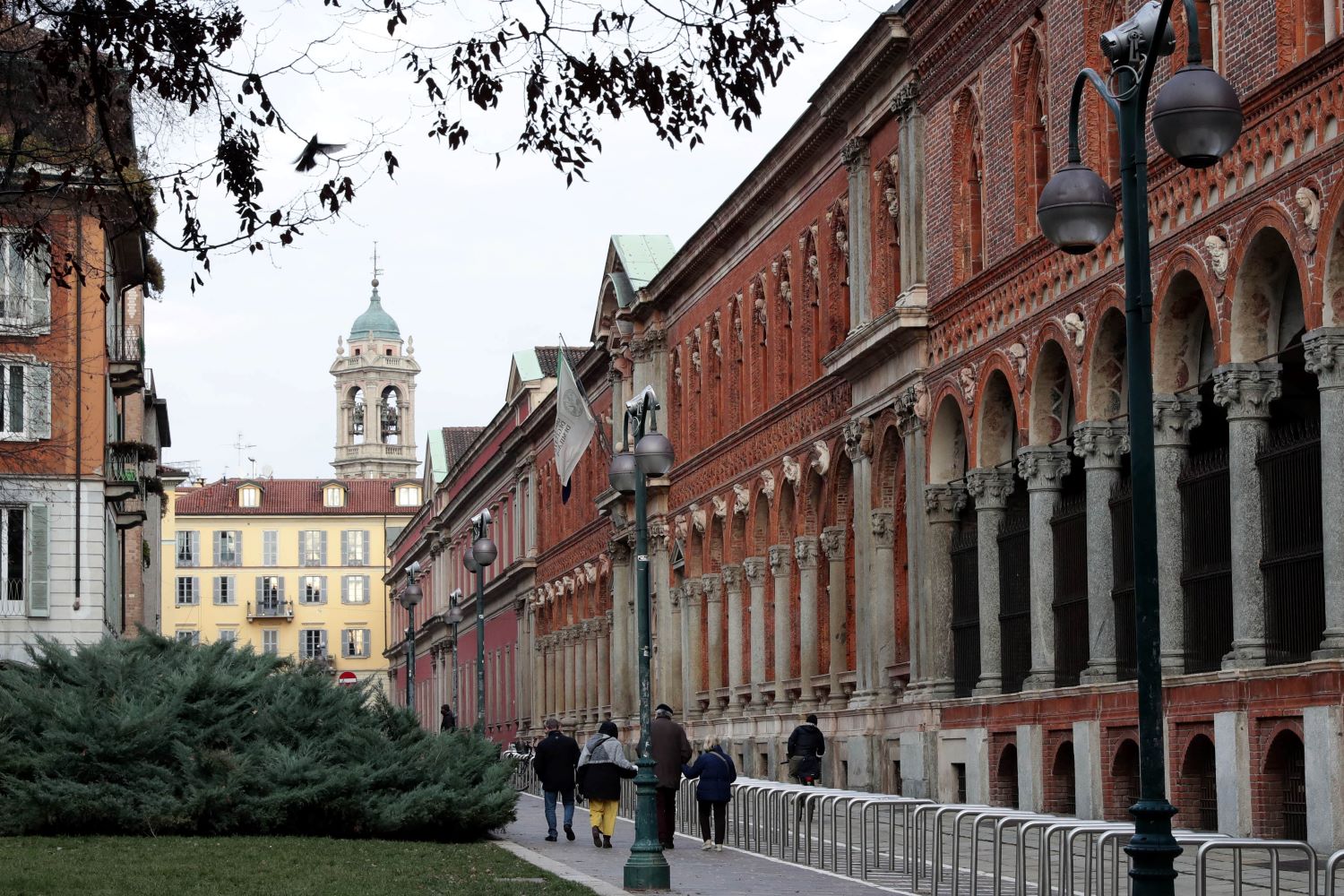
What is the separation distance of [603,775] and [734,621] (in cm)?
2008

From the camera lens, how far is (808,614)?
41781 millimetres

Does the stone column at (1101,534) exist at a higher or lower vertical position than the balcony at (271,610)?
lower

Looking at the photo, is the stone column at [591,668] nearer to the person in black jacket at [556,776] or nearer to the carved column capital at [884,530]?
the carved column capital at [884,530]

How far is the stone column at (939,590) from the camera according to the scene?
3381 centimetres

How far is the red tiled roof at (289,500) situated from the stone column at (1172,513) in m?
113

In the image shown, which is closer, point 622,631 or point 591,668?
point 622,631

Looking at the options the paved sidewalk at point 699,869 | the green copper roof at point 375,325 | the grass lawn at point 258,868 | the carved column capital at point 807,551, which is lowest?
the paved sidewalk at point 699,869

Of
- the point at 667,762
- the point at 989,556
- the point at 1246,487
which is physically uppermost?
the point at 1246,487

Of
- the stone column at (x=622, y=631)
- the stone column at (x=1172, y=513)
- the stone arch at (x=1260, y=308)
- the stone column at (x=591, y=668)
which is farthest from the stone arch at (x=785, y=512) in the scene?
the stone column at (x=591, y=668)

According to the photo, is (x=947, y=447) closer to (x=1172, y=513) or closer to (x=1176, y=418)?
(x=1176, y=418)

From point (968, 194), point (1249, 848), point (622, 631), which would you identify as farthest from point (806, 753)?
point (622, 631)

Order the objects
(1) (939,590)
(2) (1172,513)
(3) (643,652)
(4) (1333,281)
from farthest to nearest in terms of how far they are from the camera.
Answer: (1) (939,590), (2) (1172,513), (3) (643,652), (4) (1333,281)

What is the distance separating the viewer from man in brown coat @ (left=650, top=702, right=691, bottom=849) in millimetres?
27578

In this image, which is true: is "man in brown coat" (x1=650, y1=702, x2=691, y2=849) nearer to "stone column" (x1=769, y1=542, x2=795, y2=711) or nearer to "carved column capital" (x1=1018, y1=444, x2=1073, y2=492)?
"carved column capital" (x1=1018, y1=444, x2=1073, y2=492)
